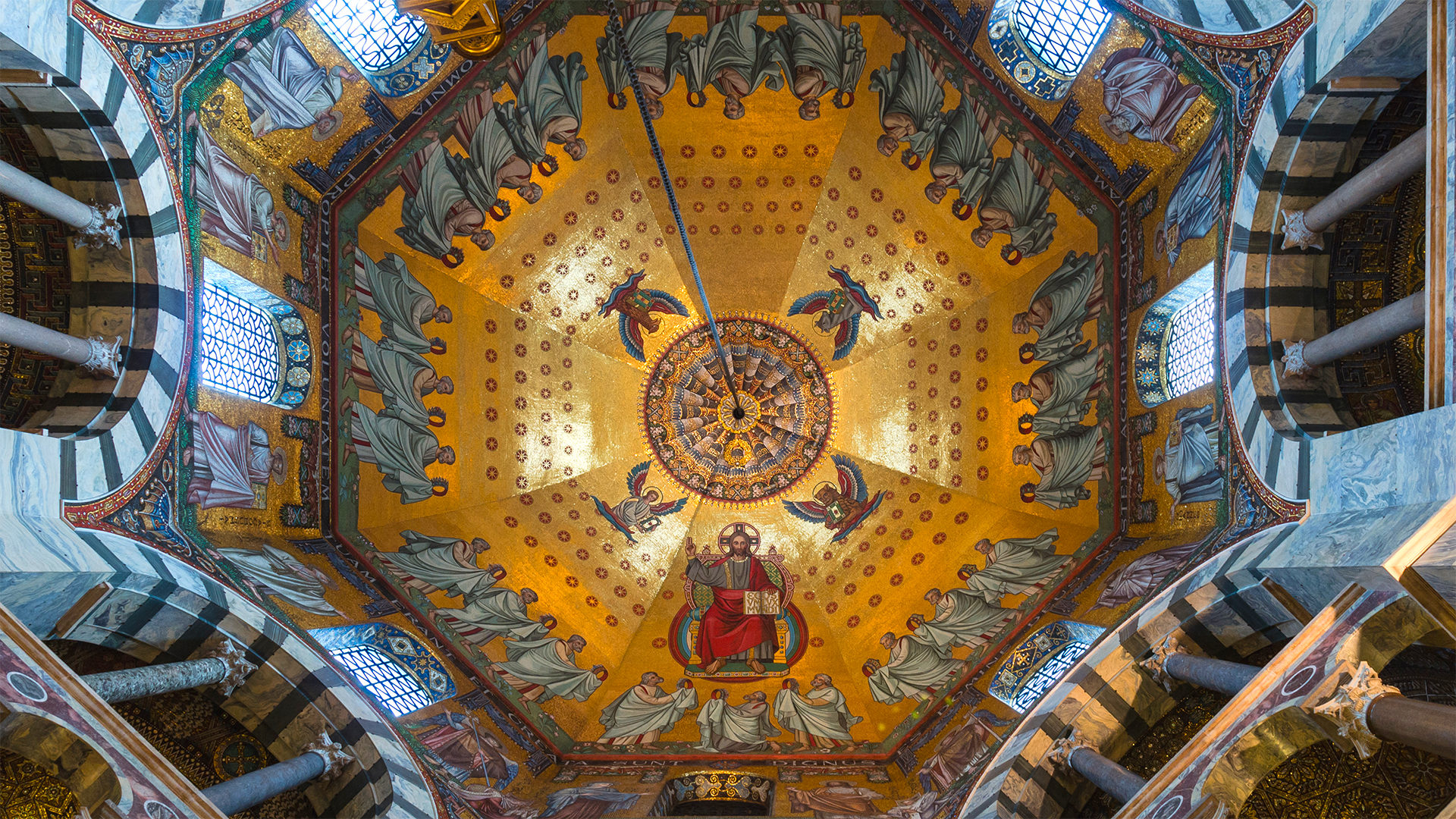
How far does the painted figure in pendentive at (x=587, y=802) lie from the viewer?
11914mm

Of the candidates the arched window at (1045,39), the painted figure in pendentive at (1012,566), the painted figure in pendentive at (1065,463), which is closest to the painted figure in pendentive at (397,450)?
the painted figure in pendentive at (1012,566)

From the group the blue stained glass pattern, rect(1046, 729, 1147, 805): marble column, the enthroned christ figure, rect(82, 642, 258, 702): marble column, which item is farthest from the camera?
the enthroned christ figure

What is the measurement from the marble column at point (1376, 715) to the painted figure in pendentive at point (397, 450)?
42.4ft

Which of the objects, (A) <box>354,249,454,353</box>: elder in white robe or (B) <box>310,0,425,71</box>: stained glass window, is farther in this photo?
(A) <box>354,249,454,353</box>: elder in white robe

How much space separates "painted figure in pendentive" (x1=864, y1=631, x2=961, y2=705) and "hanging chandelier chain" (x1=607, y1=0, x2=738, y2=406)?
5.48m

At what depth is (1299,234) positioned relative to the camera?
368 inches

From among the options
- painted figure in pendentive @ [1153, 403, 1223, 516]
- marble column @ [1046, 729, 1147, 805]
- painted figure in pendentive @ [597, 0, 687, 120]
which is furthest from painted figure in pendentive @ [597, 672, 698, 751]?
painted figure in pendentive @ [597, 0, 687, 120]

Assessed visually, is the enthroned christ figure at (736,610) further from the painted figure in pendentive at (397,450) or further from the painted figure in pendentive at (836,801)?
the painted figure in pendentive at (397,450)

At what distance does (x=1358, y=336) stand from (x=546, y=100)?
38.9ft

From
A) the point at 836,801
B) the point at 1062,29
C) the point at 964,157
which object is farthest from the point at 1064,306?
the point at 836,801

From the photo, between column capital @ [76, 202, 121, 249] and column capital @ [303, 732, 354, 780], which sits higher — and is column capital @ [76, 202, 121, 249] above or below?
above

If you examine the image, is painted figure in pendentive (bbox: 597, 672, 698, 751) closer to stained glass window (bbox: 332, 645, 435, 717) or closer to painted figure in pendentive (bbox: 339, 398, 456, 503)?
stained glass window (bbox: 332, 645, 435, 717)

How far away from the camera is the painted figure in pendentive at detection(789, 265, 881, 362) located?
15922mm

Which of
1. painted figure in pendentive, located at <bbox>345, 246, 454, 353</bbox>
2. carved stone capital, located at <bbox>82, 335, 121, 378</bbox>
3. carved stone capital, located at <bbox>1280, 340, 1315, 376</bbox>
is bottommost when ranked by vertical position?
carved stone capital, located at <bbox>82, 335, 121, 378</bbox>
